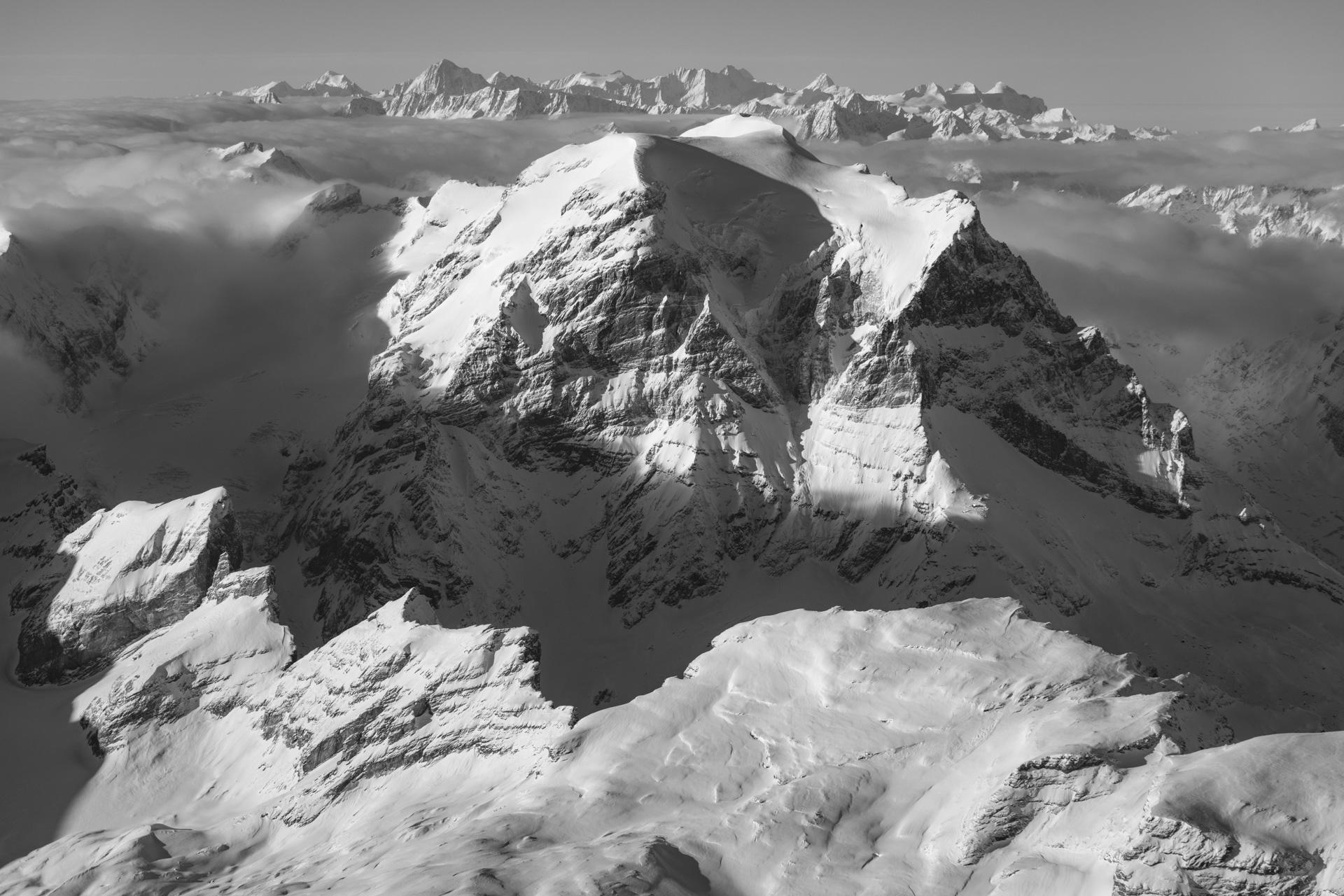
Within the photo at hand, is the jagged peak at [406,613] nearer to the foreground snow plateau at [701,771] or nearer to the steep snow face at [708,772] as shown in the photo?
the foreground snow plateau at [701,771]

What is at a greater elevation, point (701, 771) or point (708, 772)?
point (708, 772)

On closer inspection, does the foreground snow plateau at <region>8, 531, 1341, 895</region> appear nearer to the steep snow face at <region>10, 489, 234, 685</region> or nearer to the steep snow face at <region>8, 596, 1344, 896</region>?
the steep snow face at <region>8, 596, 1344, 896</region>

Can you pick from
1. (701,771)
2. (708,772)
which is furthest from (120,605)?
(708,772)

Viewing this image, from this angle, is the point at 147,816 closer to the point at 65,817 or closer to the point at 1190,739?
the point at 65,817

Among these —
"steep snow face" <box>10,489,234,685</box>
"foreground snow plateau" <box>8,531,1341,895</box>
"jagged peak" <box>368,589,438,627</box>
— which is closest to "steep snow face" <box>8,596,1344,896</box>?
"foreground snow plateau" <box>8,531,1341,895</box>

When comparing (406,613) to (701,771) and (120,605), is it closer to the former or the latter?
(701,771)

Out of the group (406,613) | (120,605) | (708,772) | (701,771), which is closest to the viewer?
(708,772)

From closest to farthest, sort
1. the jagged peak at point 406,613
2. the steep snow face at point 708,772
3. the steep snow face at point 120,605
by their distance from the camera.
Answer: the steep snow face at point 708,772
the jagged peak at point 406,613
the steep snow face at point 120,605

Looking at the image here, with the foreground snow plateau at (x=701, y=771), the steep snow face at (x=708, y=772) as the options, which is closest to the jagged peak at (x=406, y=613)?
the foreground snow plateau at (x=701, y=771)

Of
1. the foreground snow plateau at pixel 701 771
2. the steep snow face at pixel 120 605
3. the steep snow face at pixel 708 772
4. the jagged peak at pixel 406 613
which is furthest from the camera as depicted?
the steep snow face at pixel 120 605
